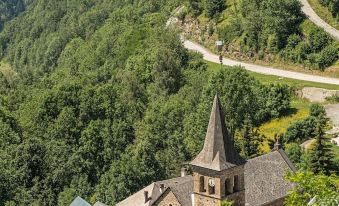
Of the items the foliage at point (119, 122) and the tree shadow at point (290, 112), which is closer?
the foliage at point (119, 122)

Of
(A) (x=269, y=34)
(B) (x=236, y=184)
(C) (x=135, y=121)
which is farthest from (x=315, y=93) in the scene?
(B) (x=236, y=184)

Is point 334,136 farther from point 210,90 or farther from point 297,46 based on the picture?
point 297,46

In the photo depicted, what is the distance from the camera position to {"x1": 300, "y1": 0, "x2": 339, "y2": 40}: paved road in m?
94.6

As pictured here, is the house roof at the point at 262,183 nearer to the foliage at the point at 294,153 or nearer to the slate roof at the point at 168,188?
the slate roof at the point at 168,188

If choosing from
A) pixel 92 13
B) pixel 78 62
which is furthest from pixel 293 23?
pixel 92 13

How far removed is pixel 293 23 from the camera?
98.2m

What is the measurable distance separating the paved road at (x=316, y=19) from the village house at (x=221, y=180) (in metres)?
35.3

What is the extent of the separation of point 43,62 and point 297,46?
11092cm

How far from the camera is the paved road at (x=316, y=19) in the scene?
310 ft

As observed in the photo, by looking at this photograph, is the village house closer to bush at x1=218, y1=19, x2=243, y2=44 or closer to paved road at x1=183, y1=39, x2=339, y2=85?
paved road at x1=183, y1=39, x2=339, y2=85

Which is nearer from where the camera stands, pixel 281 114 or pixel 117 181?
pixel 117 181

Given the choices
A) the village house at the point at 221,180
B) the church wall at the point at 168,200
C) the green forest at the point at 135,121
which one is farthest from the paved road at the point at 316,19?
the church wall at the point at 168,200

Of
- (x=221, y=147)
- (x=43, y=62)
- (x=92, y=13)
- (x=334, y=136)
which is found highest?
(x=221, y=147)

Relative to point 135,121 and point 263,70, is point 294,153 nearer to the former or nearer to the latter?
point 263,70
